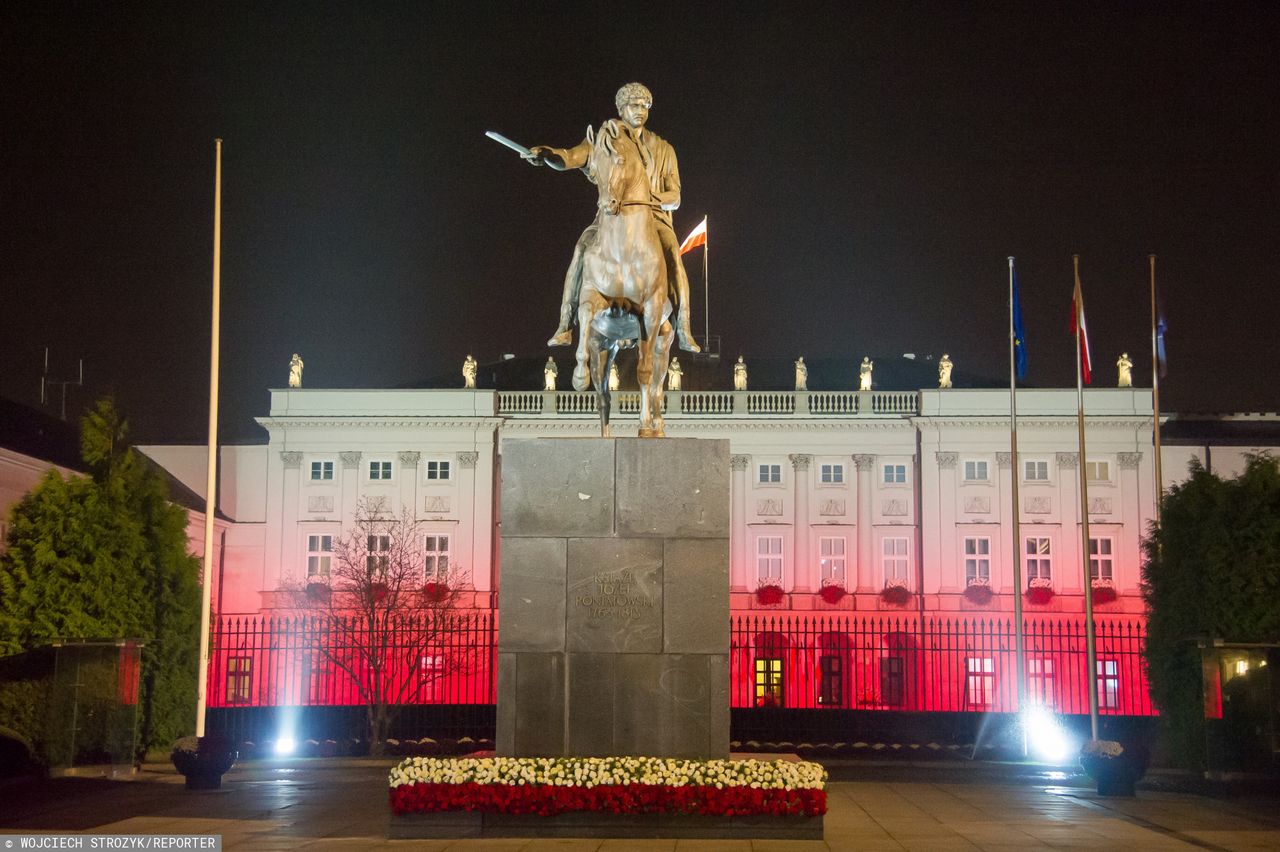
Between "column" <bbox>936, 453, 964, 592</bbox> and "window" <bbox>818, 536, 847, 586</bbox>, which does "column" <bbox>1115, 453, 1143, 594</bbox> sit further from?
"window" <bbox>818, 536, 847, 586</bbox>

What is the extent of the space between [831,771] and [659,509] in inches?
514

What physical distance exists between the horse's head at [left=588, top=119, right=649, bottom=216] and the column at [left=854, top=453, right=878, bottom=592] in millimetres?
51587

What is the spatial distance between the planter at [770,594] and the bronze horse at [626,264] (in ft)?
153

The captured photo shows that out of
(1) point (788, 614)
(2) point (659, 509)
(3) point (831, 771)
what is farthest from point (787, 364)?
(2) point (659, 509)

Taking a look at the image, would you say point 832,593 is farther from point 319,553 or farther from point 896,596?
point 319,553

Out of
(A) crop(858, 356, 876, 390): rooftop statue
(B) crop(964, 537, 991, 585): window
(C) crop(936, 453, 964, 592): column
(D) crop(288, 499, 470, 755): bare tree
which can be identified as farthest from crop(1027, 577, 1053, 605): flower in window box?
(D) crop(288, 499, 470, 755): bare tree

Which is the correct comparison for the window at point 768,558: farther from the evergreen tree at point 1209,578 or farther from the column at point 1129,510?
the evergreen tree at point 1209,578

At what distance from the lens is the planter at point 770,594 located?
61.7 meters

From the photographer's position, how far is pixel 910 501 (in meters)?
65.8

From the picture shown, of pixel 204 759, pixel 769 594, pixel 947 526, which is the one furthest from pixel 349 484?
pixel 204 759

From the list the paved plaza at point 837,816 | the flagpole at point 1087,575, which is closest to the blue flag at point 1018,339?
Answer: the flagpole at point 1087,575

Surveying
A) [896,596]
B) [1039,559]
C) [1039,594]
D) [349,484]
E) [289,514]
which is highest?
[349,484]

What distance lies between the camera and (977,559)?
64.6 meters

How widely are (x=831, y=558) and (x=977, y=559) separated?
250 inches
